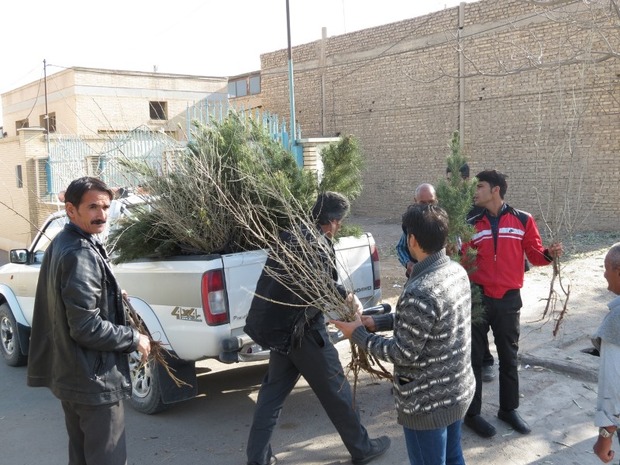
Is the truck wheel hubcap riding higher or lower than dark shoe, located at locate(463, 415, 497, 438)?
higher

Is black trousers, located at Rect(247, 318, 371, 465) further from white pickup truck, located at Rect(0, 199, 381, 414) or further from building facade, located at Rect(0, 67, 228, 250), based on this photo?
building facade, located at Rect(0, 67, 228, 250)

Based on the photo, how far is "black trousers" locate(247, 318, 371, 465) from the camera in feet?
12.1

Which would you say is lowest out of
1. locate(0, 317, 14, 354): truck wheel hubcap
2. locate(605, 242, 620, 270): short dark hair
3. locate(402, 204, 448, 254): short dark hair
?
locate(0, 317, 14, 354): truck wheel hubcap

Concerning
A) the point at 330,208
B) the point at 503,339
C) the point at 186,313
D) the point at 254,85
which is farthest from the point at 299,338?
the point at 254,85

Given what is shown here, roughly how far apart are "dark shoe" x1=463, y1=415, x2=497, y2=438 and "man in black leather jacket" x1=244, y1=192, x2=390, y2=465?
83 centimetres

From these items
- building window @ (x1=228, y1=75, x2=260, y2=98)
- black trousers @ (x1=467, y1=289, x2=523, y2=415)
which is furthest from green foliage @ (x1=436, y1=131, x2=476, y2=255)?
building window @ (x1=228, y1=75, x2=260, y2=98)

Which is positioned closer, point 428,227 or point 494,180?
point 428,227

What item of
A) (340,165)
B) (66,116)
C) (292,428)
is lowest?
(292,428)

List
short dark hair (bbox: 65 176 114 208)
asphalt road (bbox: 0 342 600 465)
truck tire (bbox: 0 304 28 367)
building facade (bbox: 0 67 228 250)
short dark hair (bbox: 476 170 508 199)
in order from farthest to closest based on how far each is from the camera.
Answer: building facade (bbox: 0 67 228 250), truck tire (bbox: 0 304 28 367), short dark hair (bbox: 476 170 508 199), asphalt road (bbox: 0 342 600 465), short dark hair (bbox: 65 176 114 208)

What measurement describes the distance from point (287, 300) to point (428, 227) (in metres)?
1.30

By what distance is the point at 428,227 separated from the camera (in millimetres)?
2629

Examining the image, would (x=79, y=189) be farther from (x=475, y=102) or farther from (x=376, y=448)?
(x=475, y=102)

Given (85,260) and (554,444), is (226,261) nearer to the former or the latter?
(85,260)

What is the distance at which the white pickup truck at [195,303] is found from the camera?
4.33 metres
